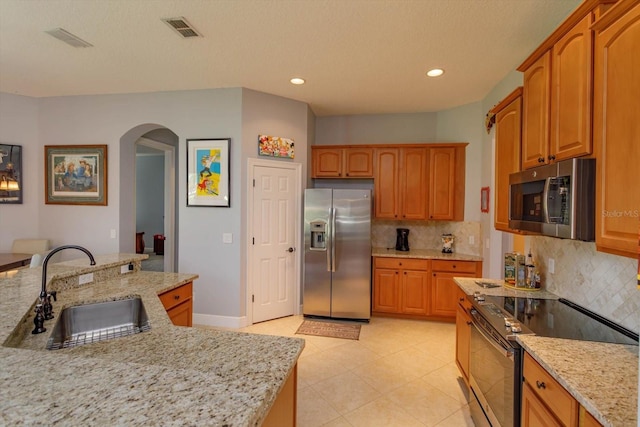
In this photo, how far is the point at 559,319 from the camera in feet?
5.78

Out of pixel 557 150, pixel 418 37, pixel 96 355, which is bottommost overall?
pixel 96 355

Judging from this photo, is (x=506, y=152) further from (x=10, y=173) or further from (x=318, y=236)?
(x=10, y=173)

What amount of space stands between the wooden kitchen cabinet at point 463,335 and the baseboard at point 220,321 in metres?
2.37

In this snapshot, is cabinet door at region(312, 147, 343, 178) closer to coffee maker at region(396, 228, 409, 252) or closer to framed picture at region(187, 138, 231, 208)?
coffee maker at region(396, 228, 409, 252)

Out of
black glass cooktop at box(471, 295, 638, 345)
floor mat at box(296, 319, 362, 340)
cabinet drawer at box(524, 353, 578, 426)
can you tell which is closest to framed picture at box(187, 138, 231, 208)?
floor mat at box(296, 319, 362, 340)

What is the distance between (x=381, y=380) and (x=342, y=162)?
2783 mm

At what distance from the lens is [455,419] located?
2170 millimetres

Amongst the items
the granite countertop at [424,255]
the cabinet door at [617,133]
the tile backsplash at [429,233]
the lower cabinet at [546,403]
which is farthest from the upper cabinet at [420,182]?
the lower cabinet at [546,403]

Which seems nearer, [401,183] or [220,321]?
[220,321]

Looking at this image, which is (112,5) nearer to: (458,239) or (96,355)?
(96,355)

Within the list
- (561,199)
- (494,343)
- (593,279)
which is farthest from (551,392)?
(593,279)

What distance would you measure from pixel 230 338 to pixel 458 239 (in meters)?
3.71

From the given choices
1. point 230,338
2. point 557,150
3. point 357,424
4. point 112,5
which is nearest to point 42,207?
point 112,5

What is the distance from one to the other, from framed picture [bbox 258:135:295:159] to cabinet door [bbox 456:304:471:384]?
2.64 meters
